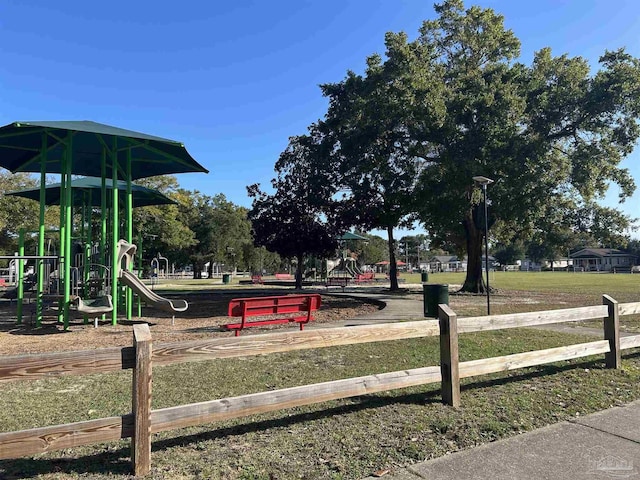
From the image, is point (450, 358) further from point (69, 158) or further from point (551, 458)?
point (69, 158)

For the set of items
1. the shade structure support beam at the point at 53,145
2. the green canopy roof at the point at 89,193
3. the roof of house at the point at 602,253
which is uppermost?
the shade structure support beam at the point at 53,145

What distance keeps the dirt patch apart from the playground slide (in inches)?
19.7

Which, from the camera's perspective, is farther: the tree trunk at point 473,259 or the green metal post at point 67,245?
the tree trunk at point 473,259

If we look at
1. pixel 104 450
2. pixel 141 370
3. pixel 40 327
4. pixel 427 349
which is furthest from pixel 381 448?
pixel 40 327

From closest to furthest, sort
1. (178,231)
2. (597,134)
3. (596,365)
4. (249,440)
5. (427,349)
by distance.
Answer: (249,440), (596,365), (427,349), (597,134), (178,231)

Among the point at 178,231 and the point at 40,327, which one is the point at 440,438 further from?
the point at 178,231

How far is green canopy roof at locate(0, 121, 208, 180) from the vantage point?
1052 cm

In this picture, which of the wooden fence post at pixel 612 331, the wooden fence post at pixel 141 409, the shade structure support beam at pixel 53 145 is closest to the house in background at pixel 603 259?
the wooden fence post at pixel 612 331

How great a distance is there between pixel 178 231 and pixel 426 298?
110 feet

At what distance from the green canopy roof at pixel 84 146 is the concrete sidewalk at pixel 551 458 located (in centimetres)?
955

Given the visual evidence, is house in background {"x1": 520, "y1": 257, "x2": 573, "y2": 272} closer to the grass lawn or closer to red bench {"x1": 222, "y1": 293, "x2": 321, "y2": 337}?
red bench {"x1": 222, "y1": 293, "x2": 321, "y2": 337}

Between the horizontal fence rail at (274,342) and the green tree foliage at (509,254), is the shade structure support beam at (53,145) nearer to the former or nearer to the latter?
the horizontal fence rail at (274,342)

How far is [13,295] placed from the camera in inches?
768

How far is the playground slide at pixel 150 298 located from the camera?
1162cm
